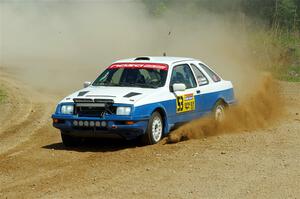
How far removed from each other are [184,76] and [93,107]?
2.19m

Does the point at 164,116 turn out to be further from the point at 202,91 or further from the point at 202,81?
the point at 202,81

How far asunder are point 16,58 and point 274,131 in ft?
56.3

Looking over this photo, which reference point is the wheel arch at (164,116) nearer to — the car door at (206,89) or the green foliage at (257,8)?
the car door at (206,89)

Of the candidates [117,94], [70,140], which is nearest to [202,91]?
[117,94]

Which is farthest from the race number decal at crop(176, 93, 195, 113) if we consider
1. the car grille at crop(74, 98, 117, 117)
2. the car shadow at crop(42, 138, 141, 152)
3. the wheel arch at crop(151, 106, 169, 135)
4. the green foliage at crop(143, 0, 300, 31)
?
the green foliage at crop(143, 0, 300, 31)

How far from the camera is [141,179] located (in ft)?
29.3

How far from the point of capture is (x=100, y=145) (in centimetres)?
1177

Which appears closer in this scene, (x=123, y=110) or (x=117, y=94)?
(x=123, y=110)

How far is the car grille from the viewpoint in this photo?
11094 millimetres

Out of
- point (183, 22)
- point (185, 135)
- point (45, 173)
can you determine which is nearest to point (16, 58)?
point (183, 22)

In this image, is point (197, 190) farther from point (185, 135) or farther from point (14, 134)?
point (14, 134)

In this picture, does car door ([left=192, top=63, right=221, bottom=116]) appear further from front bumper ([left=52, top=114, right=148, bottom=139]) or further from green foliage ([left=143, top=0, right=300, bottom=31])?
green foliage ([left=143, top=0, right=300, bottom=31])

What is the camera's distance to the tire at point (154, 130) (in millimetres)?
11266

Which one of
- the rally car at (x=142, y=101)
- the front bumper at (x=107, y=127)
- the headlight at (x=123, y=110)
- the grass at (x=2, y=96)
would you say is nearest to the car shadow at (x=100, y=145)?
the rally car at (x=142, y=101)
